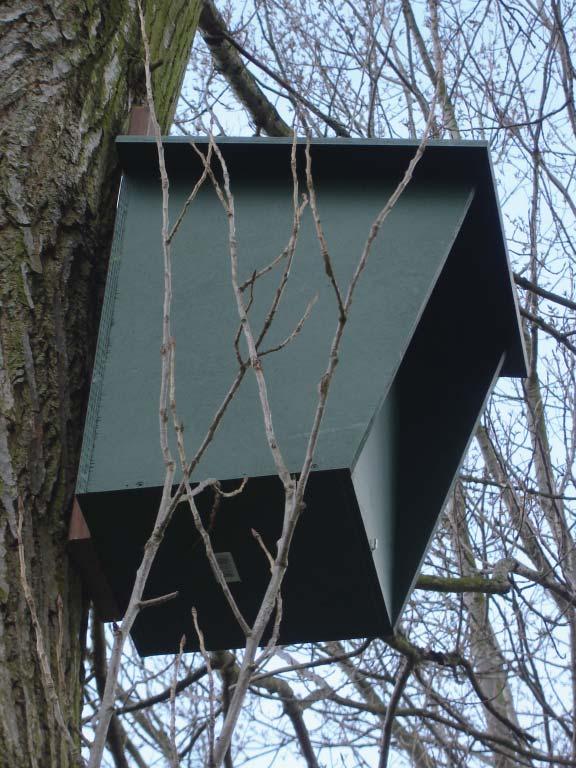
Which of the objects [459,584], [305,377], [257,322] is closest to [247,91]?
[459,584]

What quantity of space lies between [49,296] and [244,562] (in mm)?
456

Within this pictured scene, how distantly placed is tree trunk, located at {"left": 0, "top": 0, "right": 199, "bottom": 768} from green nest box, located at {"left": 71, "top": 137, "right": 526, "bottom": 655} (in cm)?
4

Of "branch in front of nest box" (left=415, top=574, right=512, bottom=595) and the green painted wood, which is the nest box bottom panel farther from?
"branch in front of nest box" (left=415, top=574, right=512, bottom=595)

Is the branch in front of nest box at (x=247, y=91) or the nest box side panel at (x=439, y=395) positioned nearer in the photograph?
the nest box side panel at (x=439, y=395)

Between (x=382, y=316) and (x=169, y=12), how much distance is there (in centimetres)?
88

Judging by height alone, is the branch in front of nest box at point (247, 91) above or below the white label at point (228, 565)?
above

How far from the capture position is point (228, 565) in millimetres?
1436

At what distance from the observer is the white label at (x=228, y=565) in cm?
141

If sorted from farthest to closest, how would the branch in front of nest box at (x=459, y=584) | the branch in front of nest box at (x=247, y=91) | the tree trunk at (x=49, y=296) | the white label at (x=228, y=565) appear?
the branch in front of nest box at (x=247, y=91)
the branch in front of nest box at (x=459, y=584)
the white label at (x=228, y=565)
the tree trunk at (x=49, y=296)

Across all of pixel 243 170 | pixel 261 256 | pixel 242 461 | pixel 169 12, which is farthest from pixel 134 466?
pixel 169 12

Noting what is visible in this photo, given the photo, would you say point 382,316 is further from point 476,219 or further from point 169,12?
point 169,12

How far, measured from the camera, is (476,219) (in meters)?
1.68

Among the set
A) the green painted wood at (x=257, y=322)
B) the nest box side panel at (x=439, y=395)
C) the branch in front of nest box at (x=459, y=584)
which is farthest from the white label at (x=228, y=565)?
the branch in front of nest box at (x=459, y=584)

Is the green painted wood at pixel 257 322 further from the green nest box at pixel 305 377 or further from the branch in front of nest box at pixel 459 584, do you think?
the branch in front of nest box at pixel 459 584
